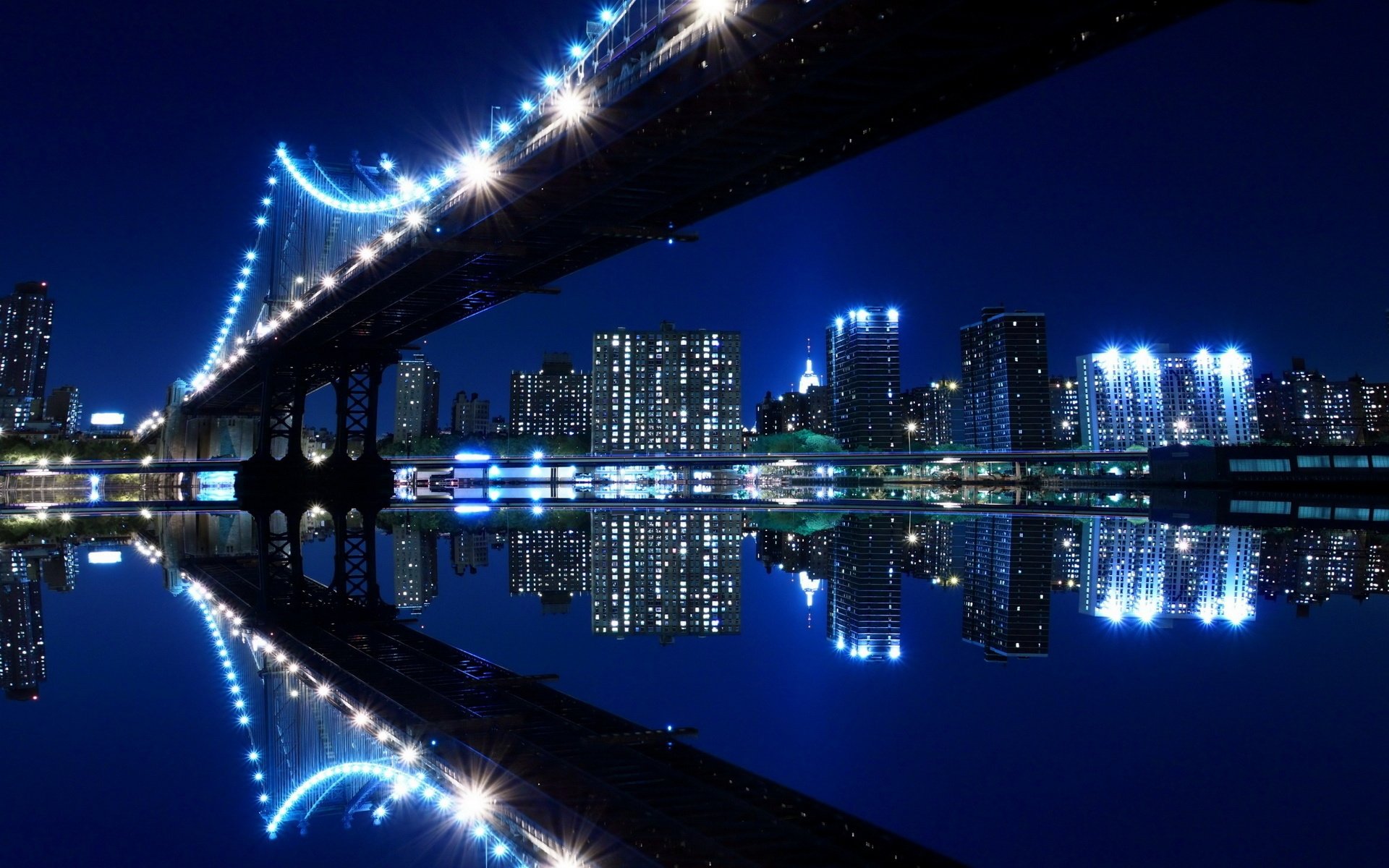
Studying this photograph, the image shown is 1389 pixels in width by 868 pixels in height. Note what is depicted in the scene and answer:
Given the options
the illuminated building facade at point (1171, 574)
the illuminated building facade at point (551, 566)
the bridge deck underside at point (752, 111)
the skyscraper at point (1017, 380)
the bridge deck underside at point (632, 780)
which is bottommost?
the bridge deck underside at point (632, 780)

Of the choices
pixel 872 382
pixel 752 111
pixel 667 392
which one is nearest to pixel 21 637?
pixel 752 111

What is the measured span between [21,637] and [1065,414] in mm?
200491

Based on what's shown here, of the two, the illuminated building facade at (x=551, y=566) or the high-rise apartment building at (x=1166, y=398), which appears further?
the high-rise apartment building at (x=1166, y=398)

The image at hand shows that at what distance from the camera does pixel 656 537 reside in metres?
18.1

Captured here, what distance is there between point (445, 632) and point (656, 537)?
382 inches

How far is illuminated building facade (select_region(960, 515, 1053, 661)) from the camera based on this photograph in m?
7.04

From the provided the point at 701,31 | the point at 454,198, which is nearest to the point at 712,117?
the point at 701,31

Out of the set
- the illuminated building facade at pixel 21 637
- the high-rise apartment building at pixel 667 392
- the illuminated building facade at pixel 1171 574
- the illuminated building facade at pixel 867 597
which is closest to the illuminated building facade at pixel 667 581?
the illuminated building facade at pixel 867 597

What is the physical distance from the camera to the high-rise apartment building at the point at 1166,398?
5566 inches

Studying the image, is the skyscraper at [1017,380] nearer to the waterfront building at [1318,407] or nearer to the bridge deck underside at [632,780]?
the waterfront building at [1318,407]

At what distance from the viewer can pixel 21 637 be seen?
793 cm

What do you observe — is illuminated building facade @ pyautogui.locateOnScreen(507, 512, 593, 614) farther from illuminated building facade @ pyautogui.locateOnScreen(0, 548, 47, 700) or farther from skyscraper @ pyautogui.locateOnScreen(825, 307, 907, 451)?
skyscraper @ pyautogui.locateOnScreen(825, 307, 907, 451)

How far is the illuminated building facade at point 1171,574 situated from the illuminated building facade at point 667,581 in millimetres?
3630

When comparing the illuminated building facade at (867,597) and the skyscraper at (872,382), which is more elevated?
the skyscraper at (872,382)
